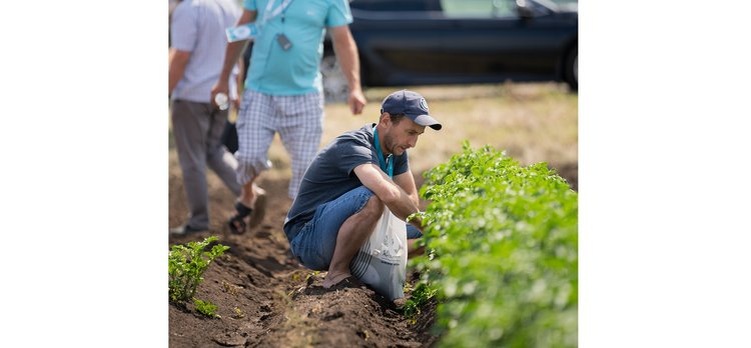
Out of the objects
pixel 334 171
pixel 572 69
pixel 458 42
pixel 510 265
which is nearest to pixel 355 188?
pixel 334 171

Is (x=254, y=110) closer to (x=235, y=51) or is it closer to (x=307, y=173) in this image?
(x=235, y=51)

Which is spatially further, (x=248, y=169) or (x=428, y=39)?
(x=428, y=39)

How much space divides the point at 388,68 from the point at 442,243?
25.6 feet

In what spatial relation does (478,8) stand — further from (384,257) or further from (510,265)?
(510,265)

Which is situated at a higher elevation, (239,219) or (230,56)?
(230,56)

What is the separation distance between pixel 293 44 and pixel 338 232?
72.2 inches

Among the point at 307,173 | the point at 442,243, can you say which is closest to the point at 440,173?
the point at 307,173

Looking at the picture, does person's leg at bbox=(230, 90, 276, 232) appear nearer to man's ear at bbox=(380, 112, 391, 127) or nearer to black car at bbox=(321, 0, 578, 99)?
man's ear at bbox=(380, 112, 391, 127)

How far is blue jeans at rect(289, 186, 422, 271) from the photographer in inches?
218

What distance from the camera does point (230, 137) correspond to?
826cm

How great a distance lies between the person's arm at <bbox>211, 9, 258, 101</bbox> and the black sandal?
2.40 ft

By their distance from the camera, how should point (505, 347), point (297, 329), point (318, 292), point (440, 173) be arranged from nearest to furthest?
1. point (505, 347)
2. point (297, 329)
3. point (318, 292)
4. point (440, 173)

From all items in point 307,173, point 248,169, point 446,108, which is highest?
point 307,173

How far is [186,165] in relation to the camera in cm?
788
